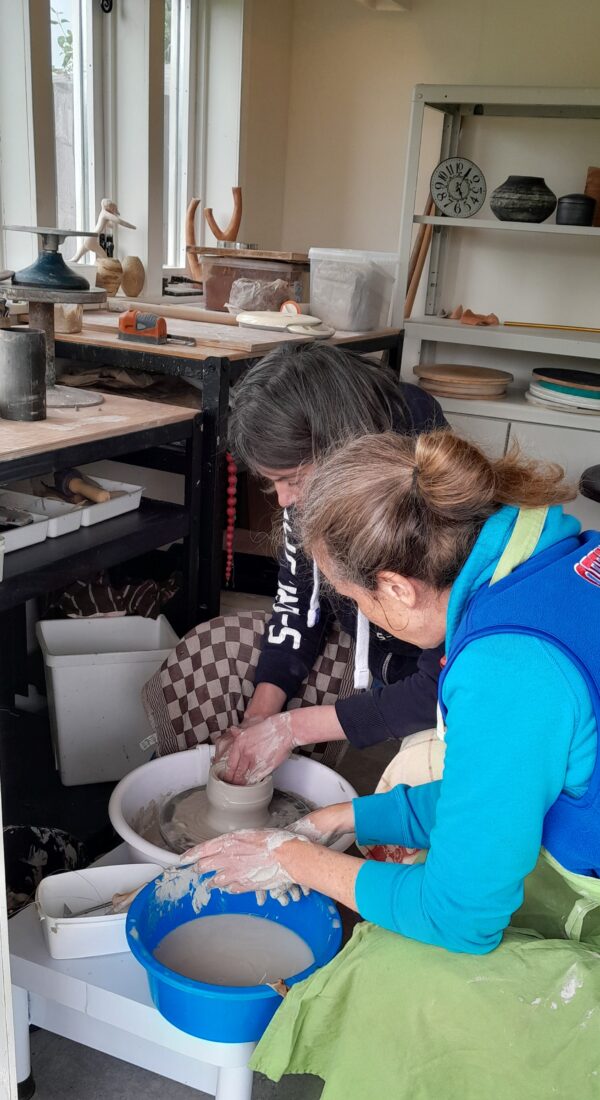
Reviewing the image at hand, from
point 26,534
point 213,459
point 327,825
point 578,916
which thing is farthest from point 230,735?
point 578,916

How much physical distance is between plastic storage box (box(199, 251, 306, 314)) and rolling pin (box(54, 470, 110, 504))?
1.07 meters

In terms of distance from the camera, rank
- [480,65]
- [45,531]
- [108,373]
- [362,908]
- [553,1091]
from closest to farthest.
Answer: [553,1091]
[362,908]
[45,531]
[108,373]
[480,65]

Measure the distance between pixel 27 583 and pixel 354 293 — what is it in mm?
1725

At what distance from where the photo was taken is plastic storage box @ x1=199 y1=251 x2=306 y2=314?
284 centimetres

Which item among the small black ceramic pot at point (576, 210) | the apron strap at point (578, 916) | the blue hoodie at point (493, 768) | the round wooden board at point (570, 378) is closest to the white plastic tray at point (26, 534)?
the blue hoodie at point (493, 768)

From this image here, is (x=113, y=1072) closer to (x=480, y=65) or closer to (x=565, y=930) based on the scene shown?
(x=565, y=930)

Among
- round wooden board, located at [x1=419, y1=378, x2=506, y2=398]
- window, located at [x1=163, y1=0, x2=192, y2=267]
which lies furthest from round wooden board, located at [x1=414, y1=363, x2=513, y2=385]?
window, located at [x1=163, y1=0, x2=192, y2=267]

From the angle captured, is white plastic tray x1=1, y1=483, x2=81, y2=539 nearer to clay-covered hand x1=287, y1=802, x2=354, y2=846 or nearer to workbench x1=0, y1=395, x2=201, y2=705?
workbench x1=0, y1=395, x2=201, y2=705

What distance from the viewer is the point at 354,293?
114 inches

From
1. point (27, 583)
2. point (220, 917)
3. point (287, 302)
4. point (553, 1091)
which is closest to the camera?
point (553, 1091)

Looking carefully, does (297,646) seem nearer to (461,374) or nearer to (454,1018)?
(454,1018)

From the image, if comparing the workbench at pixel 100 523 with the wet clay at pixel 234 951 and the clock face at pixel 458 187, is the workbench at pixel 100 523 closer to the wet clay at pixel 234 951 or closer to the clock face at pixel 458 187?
the wet clay at pixel 234 951

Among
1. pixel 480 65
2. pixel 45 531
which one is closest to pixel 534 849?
pixel 45 531

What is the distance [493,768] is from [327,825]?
457 mm
